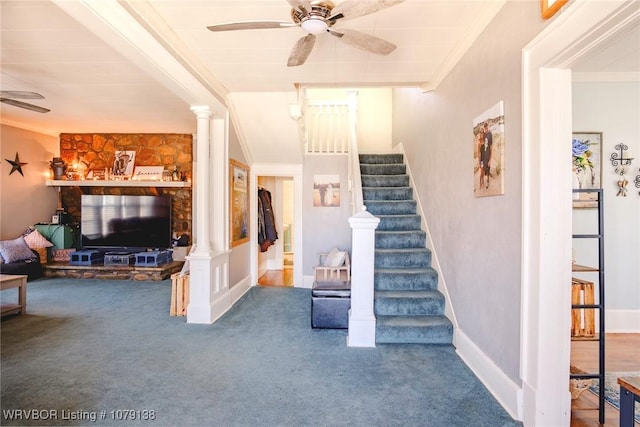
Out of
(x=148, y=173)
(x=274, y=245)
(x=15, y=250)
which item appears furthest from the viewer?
(x=274, y=245)

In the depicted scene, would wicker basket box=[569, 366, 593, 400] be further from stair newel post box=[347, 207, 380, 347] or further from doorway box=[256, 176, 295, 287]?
doorway box=[256, 176, 295, 287]

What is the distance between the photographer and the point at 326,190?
5285 millimetres

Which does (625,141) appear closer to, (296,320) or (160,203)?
(296,320)

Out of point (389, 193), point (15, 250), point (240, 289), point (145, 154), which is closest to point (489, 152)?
point (389, 193)

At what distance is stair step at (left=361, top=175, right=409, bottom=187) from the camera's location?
15.4 feet

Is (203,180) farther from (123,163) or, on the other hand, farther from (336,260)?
(123,163)

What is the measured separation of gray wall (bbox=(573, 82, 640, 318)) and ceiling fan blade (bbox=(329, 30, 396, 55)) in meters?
2.35

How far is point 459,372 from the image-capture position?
2.48m

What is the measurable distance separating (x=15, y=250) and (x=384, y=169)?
245 inches

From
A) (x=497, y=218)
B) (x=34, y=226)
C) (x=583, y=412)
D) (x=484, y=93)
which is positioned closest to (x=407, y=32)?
(x=484, y=93)

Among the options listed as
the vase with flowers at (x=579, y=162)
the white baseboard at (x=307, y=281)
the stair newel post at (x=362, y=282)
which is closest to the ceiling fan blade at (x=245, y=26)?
the stair newel post at (x=362, y=282)

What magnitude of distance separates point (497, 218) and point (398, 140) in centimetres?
361

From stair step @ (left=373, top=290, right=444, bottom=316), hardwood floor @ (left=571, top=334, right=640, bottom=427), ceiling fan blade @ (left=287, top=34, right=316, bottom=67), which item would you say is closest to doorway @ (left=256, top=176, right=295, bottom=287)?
stair step @ (left=373, top=290, right=444, bottom=316)

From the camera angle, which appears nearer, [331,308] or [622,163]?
[622,163]
